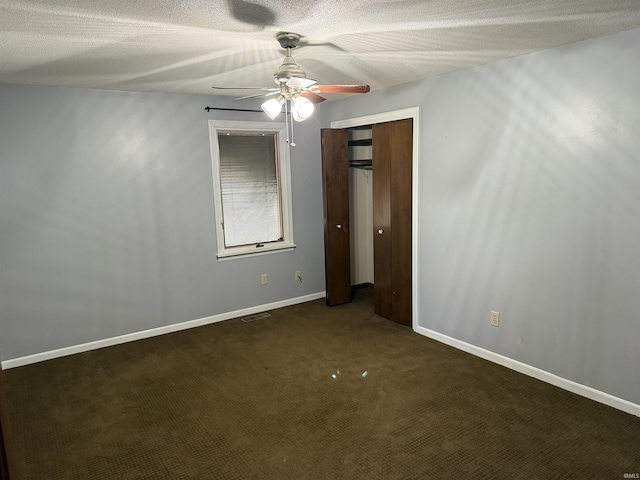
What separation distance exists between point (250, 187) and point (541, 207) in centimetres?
292

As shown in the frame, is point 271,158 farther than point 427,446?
Yes

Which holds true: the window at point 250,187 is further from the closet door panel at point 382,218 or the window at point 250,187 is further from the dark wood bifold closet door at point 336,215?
the closet door panel at point 382,218

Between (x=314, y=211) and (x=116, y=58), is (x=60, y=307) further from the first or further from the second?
(x=314, y=211)

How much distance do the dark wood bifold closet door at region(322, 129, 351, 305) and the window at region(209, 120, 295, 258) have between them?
447 mm

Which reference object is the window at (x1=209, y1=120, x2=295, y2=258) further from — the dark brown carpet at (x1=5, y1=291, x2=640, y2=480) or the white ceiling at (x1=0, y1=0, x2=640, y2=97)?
the dark brown carpet at (x1=5, y1=291, x2=640, y2=480)

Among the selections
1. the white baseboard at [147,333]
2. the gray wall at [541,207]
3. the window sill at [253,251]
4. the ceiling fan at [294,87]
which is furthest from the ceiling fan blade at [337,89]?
the white baseboard at [147,333]

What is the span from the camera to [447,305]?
12.8 ft

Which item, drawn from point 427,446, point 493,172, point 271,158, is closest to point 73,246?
point 271,158

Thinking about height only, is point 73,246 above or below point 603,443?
above

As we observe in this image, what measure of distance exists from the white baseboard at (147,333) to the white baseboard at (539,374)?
163 centimetres

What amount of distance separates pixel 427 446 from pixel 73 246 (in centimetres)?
331

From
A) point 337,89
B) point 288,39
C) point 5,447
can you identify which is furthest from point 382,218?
point 5,447

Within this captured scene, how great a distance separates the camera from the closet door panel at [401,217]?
4.10m

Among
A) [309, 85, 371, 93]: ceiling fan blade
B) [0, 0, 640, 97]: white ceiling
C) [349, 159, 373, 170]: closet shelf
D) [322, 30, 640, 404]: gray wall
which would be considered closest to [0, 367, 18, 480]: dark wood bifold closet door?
[0, 0, 640, 97]: white ceiling
